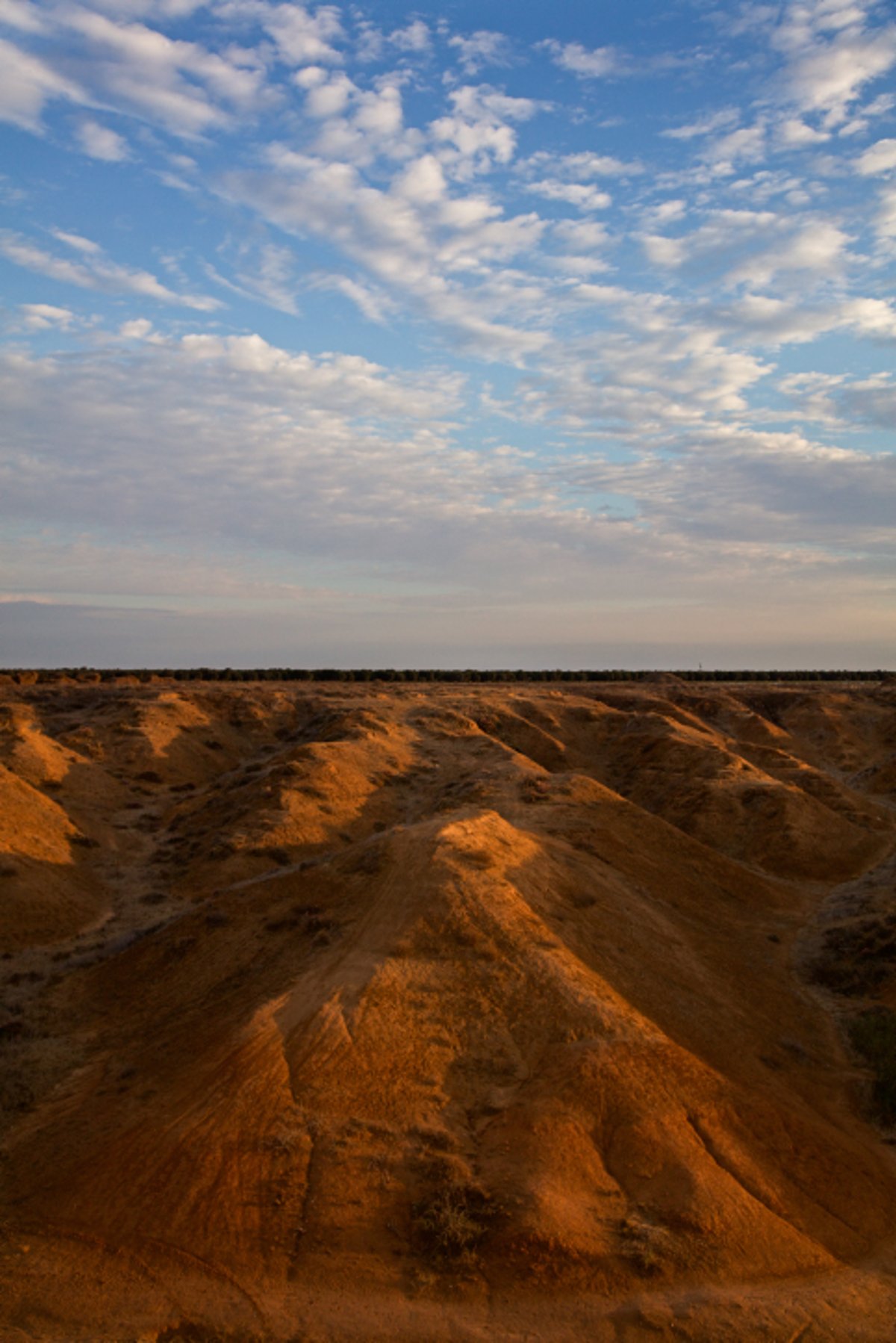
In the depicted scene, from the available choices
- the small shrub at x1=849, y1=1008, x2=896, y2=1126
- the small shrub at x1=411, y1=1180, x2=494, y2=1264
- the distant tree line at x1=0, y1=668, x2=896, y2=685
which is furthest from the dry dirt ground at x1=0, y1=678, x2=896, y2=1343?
the distant tree line at x1=0, y1=668, x2=896, y2=685

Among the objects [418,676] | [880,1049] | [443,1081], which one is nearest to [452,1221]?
[443,1081]

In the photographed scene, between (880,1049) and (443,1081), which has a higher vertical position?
(443,1081)

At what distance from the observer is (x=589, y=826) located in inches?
1318

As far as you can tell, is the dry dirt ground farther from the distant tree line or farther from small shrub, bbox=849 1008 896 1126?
the distant tree line

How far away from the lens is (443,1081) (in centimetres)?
1666

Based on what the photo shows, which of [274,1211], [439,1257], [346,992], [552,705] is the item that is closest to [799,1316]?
[439,1257]

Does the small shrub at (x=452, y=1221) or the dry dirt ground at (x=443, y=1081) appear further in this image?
the small shrub at (x=452, y=1221)

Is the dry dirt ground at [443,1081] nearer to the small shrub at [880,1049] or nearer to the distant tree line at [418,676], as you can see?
the small shrub at [880,1049]

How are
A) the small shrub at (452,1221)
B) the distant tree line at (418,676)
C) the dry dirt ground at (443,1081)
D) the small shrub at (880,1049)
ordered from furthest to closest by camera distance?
the distant tree line at (418,676) < the small shrub at (880,1049) < the small shrub at (452,1221) < the dry dirt ground at (443,1081)

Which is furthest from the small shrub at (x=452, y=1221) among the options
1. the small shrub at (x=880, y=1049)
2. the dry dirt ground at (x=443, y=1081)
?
the small shrub at (x=880, y=1049)

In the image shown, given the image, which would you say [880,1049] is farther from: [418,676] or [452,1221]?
[418,676]

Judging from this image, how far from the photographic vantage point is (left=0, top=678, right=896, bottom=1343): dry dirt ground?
495 inches

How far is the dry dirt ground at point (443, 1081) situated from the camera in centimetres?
1256

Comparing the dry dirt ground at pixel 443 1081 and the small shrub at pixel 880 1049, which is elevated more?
the dry dirt ground at pixel 443 1081
